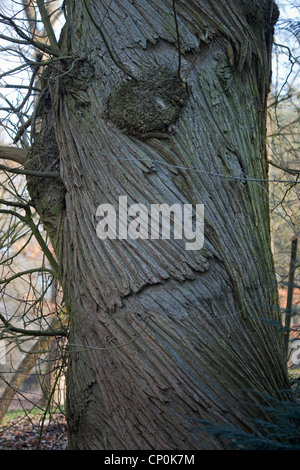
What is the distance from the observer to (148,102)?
3145 mm

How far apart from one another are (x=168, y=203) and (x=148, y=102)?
2.34ft

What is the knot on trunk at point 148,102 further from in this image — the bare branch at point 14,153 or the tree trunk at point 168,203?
the bare branch at point 14,153

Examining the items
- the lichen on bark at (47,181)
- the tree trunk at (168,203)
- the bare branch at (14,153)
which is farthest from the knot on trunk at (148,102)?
the bare branch at (14,153)

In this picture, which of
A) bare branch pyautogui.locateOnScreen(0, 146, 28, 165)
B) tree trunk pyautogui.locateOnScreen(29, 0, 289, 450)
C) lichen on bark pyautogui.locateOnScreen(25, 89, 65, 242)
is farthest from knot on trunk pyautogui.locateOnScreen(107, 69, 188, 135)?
bare branch pyautogui.locateOnScreen(0, 146, 28, 165)

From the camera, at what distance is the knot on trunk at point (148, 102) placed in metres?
3.14

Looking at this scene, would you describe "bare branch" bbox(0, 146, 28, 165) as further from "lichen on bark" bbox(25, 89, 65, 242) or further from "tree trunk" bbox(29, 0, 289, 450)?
"tree trunk" bbox(29, 0, 289, 450)

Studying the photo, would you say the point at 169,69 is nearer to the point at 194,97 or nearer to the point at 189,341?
the point at 194,97

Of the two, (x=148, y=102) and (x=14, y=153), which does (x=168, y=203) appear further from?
(x=14, y=153)

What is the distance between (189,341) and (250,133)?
1.63 metres

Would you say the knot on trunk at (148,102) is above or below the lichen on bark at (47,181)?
above

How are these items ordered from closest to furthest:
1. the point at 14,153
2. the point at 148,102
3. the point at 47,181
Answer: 1. the point at 148,102
2. the point at 47,181
3. the point at 14,153

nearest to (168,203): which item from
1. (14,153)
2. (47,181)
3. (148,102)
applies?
(148,102)

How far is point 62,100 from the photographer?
3508mm
